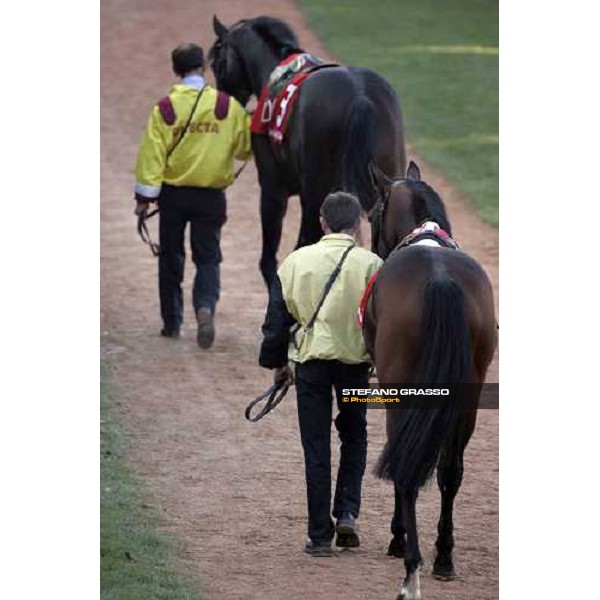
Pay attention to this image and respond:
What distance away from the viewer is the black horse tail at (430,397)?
19.4 ft

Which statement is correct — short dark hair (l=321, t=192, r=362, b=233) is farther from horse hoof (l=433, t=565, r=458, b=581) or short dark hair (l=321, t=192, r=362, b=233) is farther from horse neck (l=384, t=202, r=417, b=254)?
horse hoof (l=433, t=565, r=458, b=581)

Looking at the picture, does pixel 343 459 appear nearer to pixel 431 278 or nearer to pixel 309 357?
pixel 309 357

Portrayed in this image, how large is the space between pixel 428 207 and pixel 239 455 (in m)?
2.33

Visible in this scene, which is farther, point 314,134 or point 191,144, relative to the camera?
point 191,144

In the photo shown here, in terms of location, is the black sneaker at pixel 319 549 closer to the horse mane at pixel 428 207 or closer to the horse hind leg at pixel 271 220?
the horse mane at pixel 428 207

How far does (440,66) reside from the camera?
19516mm

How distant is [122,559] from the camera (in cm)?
680

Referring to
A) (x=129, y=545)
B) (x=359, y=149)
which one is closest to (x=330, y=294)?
(x=129, y=545)

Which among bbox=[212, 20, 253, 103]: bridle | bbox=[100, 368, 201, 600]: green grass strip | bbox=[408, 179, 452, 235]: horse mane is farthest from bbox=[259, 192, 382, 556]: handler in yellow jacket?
bbox=[212, 20, 253, 103]: bridle

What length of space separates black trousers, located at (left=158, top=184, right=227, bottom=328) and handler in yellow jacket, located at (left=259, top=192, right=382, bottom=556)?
362 centimetres

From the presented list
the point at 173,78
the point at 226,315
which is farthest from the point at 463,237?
the point at 173,78

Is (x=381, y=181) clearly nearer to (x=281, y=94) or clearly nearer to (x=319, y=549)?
(x=319, y=549)

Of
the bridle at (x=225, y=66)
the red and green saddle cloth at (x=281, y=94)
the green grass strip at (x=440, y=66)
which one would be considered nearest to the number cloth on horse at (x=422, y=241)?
the red and green saddle cloth at (x=281, y=94)

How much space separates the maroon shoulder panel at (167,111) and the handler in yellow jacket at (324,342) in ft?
11.6
